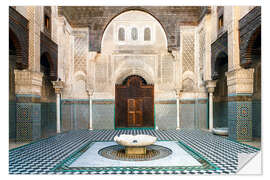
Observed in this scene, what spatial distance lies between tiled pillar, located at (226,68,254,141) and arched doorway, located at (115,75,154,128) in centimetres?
356

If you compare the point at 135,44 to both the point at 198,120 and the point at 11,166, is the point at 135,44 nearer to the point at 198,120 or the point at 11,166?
the point at 198,120

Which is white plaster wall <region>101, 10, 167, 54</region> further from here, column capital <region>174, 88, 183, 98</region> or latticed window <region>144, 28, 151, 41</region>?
column capital <region>174, 88, 183, 98</region>

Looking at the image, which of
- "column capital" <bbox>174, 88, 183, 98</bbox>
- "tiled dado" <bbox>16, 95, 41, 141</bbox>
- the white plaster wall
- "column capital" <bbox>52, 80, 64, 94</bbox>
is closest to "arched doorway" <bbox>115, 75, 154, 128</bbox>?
"column capital" <bbox>174, 88, 183, 98</bbox>

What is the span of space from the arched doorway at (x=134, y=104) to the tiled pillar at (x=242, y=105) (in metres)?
3.56

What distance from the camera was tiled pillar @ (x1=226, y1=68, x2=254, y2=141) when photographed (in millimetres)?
4875

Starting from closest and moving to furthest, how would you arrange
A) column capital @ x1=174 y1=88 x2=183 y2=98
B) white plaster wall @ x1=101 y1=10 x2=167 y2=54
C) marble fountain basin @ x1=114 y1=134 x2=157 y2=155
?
marble fountain basin @ x1=114 y1=134 x2=157 y2=155
column capital @ x1=174 y1=88 x2=183 y2=98
white plaster wall @ x1=101 y1=10 x2=167 y2=54

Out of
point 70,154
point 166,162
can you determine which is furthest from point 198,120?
point 70,154

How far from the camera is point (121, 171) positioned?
300 cm

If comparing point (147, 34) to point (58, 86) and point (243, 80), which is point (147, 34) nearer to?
point (58, 86)

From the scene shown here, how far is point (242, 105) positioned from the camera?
4930 millimetres

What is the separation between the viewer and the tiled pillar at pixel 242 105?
488 centimetres

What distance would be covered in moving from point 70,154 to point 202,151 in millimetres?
2574

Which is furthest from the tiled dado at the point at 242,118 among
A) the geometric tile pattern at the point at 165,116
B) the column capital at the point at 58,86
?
the column capital at the point at 58,86

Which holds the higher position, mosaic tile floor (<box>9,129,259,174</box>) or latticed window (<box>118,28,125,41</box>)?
latticed window (<box>118,28,125,41</box>)
